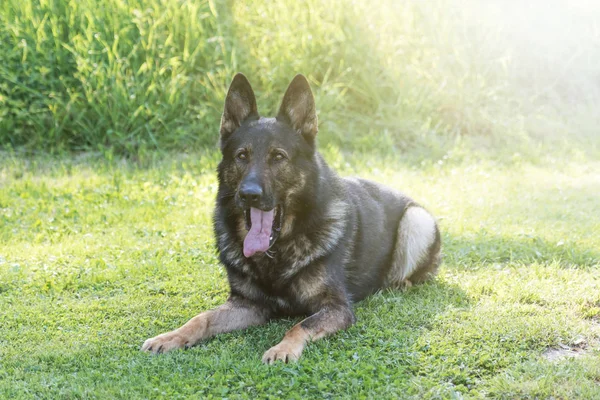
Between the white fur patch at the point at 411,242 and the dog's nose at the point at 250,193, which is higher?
the dog's nose at the point at 250,193

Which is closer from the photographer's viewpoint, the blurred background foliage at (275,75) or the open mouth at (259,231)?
the open mouth at (259,231)

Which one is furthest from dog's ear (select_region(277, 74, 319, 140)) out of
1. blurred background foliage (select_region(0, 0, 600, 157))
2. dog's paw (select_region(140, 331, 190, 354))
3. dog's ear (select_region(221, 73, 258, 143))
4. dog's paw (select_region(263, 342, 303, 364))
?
blurred background foliage (select_region(0, 0, 600, 157))

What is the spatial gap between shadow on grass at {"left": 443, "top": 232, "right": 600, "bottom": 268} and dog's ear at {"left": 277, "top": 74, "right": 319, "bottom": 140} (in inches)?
85.3

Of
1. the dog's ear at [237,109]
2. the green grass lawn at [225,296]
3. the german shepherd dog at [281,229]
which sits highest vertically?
the dog's ear at [237,109]

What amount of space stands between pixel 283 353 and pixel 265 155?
1320mm

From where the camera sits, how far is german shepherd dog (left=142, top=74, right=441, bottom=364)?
15.4 feet

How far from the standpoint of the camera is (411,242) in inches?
232

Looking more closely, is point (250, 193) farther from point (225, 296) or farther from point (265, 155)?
point (225, 296)

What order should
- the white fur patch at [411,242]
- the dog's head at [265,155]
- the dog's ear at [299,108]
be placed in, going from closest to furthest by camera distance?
the dog's head at [265,155] < the dog's ear at [299,108] < the white fur patch at [411,242]

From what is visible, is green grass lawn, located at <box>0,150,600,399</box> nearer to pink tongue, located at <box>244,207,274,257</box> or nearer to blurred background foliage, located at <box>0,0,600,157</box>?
pink tongue, located at <box>244,207,274,257</box>

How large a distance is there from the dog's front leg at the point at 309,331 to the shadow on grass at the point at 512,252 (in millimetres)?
1929

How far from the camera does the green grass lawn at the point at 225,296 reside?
158 inches

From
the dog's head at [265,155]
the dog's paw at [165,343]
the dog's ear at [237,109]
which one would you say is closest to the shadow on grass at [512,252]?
Answer: the dog's head at [265,155]

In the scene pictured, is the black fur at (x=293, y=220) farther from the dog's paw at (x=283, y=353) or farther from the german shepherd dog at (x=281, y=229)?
the dog's paw at (x=283, y=353)
